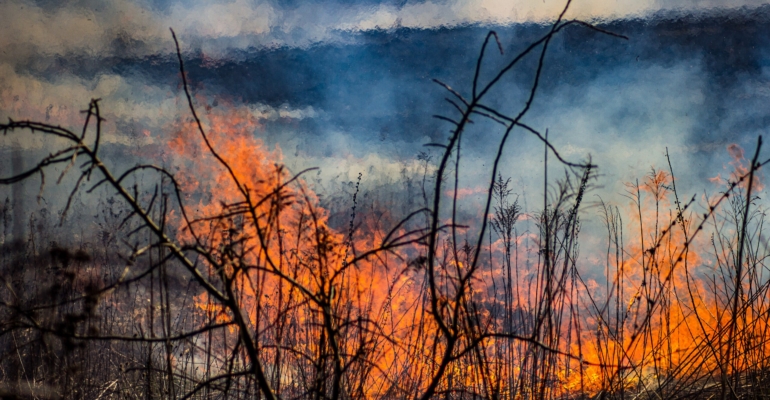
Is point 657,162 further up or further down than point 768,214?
further up

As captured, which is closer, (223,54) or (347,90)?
(223,54)

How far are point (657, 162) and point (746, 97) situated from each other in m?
1.00

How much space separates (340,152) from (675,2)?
9.75 ft

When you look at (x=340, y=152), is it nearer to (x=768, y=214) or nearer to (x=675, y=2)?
(x=675, y=2)

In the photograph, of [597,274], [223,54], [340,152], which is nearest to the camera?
[597,274]

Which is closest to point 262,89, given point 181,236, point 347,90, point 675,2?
point 347,90

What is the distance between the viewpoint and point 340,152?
4.69 metres

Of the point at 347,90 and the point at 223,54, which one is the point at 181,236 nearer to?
the point at 223,54

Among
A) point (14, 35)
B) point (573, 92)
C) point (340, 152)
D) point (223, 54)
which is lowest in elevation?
point (340, 152)

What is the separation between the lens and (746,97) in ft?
14.5

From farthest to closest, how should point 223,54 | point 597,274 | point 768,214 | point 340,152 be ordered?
point 340,152
point 223,54
point 597,274
point 768,214

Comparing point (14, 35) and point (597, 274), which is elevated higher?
point (14, 35)

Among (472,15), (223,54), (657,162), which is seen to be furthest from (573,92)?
(223,54)

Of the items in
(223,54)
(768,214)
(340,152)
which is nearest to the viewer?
(768,214)
